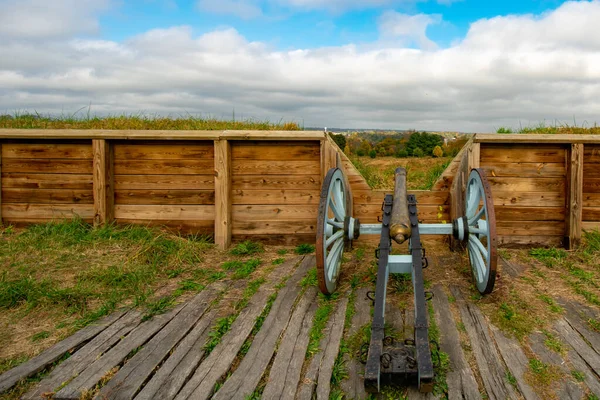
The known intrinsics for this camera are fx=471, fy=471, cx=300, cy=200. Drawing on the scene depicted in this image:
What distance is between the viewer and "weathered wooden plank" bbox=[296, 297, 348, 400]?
9.11 feet

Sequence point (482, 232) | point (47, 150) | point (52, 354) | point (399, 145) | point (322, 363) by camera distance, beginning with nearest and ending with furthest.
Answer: point (322, 363), point (52, 354), point (482, 232), point (47, 150), point (399, 145)

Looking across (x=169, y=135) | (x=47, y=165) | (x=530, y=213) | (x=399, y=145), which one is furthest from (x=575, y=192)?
(x=47, y=165)

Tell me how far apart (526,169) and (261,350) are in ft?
16.0

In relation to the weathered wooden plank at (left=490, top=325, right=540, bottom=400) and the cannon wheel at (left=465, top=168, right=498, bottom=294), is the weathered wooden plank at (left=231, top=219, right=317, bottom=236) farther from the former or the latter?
the weathered wooden plank at (left=490, top=325, right=540, bottom=400)

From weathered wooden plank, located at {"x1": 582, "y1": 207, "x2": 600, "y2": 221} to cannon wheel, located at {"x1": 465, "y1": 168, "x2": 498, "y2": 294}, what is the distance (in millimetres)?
2466

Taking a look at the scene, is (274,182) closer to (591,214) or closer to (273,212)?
(273,212)

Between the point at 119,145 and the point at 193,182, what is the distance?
1.20 meters

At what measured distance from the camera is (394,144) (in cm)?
1059

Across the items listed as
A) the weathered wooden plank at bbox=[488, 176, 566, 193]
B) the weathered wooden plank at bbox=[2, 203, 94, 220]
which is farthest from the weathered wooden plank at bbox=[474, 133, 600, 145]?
the weathered wooden plank at bbox=[2, 203, 94, 220]

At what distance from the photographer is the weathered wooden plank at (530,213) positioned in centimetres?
651

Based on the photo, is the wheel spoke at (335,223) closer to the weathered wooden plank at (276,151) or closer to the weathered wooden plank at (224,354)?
the weathered wooden plank at (224,354)

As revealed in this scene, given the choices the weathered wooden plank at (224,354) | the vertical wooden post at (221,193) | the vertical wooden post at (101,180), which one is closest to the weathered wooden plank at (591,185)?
the weathered wooden plank at (224,354)

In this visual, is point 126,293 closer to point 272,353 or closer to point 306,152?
point 272,353

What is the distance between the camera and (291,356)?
10.5 feet
